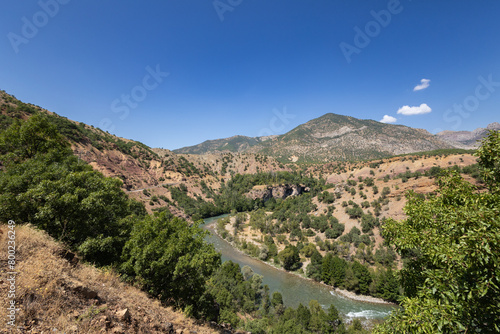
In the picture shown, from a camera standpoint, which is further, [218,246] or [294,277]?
[218,246]

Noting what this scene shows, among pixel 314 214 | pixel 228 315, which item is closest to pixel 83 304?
pixel 228 315

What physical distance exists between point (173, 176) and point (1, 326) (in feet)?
334

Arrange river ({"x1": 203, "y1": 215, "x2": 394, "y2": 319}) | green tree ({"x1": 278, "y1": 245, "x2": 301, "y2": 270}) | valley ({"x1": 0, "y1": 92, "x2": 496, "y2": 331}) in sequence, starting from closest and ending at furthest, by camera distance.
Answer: valley ({"x1": 0, "y1": 92, "x2": 496, "y2": 331}) < river ({"x1": 203, "y1": 215, "x2": 394, "y2": 319}) < green tree ({"x1": 278, "y1": 245, "x2": 301, "y2": 270})

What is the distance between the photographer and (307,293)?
124 feet

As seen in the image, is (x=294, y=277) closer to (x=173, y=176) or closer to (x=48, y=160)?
(x=48, y=160)

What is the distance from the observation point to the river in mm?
32625

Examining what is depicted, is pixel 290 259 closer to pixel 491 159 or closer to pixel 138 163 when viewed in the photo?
pixel 491 159

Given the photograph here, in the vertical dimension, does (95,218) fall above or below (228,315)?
above

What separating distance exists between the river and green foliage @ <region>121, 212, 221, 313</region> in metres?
15.0

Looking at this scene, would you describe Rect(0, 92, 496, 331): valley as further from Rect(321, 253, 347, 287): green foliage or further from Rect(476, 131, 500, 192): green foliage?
Rect(476, 131, 500, 192): green foliage

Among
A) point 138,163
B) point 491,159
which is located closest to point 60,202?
point 491,159

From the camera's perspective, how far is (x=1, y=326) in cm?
480

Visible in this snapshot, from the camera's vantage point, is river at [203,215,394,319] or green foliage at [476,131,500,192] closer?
green foliage at [476,131,500,192]

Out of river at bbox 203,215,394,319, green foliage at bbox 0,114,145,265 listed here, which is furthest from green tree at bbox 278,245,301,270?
green foliage at bbox 0,114,145,265
